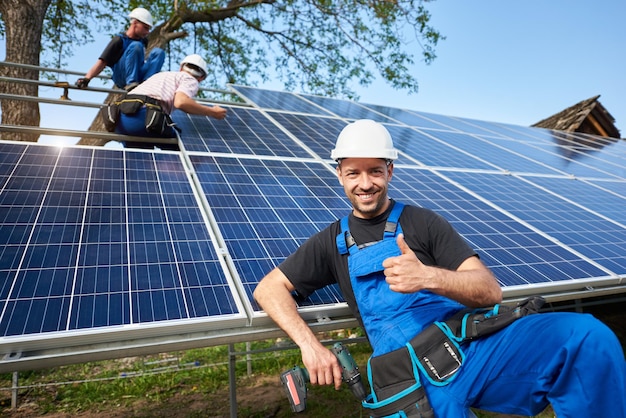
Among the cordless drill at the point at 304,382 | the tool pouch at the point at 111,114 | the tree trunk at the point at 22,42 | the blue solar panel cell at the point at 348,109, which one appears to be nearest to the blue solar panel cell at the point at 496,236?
the cordless drill at the point at 304,382

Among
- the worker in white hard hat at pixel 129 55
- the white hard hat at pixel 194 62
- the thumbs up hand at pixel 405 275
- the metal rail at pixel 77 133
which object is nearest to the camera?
the thumbs up hand at pixel 405 275

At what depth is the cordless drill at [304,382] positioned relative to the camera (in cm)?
235

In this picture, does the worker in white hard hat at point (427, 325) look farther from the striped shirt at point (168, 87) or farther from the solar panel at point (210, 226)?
the striped shirt at point (168, 87)

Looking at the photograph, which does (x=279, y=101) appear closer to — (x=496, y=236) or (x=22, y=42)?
(x=22, y=42)

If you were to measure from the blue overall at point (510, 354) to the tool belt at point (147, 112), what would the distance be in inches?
120

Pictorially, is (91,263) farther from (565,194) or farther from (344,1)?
(344,1)

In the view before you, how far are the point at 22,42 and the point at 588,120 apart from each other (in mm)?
18757

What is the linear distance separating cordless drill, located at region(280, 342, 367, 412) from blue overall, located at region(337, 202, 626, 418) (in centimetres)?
20

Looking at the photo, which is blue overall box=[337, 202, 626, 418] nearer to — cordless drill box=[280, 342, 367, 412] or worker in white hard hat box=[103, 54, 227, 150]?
cordless drill box=[280, 342, 367, 412]

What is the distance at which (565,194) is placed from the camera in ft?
19.2

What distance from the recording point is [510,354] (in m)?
2.27

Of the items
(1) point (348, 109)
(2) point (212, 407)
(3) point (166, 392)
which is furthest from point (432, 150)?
(3) point (166, 392)

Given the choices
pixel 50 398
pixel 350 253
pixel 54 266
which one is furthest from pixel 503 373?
pixel 50 398

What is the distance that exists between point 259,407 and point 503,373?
4.80 m
